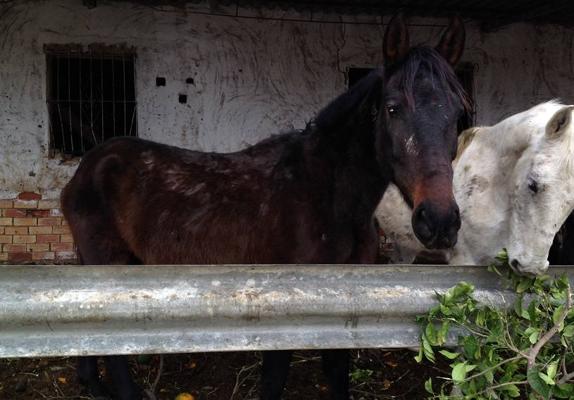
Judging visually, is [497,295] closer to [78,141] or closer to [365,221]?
[365,221]

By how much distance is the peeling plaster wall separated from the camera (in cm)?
595

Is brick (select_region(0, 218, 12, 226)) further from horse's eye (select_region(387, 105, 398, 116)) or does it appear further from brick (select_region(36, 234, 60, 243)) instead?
horse's eye (select_region(387, 105, 398, 116))

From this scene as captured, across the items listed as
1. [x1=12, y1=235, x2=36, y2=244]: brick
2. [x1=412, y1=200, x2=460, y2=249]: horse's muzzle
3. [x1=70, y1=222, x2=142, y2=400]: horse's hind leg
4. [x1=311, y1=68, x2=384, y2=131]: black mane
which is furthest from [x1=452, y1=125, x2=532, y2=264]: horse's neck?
[x1=12, y1=235, x2=36, y2=244]: brick

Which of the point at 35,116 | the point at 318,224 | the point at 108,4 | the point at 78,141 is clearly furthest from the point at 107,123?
the point at 318,224

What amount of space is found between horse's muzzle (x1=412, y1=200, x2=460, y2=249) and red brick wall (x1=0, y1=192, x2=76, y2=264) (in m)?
5.34

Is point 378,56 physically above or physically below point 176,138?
above

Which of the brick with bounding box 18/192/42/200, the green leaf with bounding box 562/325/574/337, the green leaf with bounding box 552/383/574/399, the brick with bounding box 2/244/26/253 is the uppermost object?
the green leaf with bounding box 562/325/574/337

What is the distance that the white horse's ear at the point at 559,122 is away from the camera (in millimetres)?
2598

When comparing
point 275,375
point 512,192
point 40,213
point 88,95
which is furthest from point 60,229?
point 512,192

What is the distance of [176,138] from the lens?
6.31m

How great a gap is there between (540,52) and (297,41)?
3.62 meters

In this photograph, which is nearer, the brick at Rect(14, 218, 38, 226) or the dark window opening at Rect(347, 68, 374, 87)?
the brick at Rect(14, 218, 38, 226)

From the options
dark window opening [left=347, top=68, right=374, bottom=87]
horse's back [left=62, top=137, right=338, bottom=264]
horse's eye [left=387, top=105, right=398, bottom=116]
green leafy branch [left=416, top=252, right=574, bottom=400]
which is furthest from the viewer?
dark window opening [left=347, top=68, right=374, bottom=87]

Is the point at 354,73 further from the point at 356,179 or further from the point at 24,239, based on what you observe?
the point at 24,239
